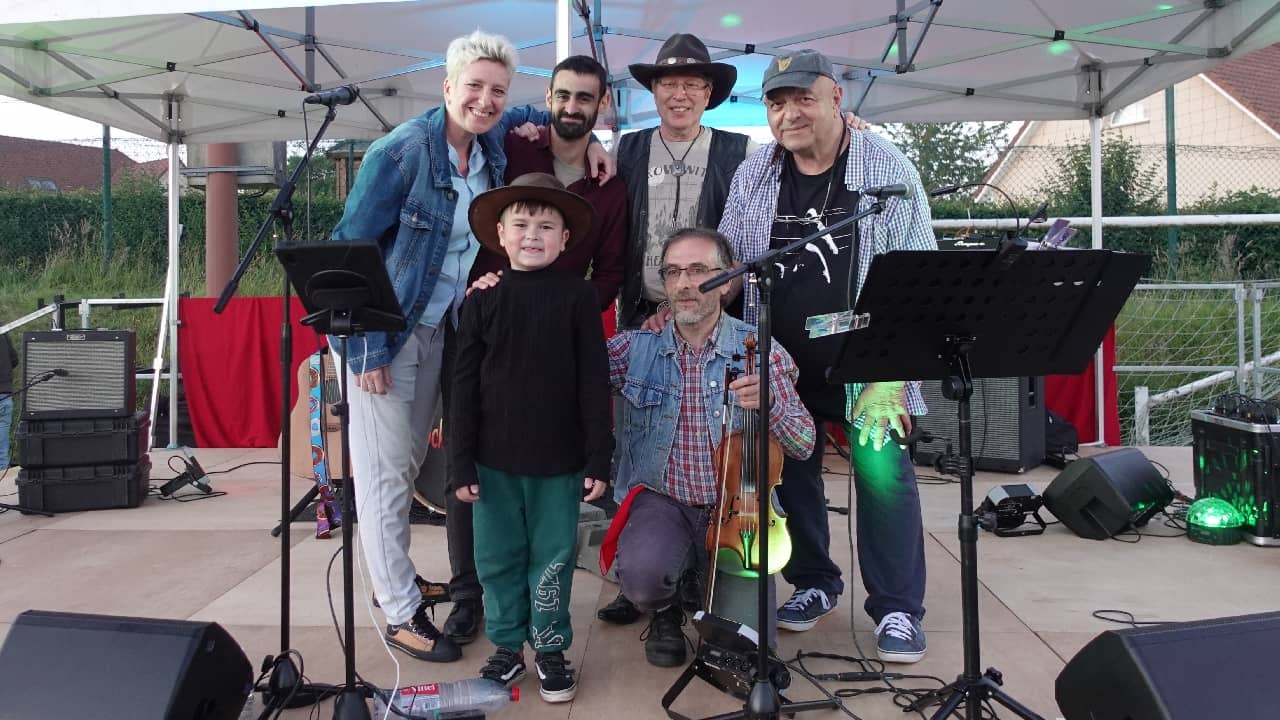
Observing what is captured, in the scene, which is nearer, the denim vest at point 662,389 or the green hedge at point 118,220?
the denim vest at point 662,389

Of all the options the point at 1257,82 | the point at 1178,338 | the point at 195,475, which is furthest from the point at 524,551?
the point at 1257,82

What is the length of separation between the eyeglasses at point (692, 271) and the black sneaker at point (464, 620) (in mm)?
1349

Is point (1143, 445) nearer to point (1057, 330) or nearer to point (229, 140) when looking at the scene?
point (1057, 330)

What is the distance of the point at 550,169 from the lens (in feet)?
11.1

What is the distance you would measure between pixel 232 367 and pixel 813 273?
19.7 feet

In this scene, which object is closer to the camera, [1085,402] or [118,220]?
[1085,402]

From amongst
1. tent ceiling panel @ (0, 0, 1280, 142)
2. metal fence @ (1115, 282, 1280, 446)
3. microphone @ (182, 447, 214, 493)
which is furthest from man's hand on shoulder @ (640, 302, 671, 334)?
metal fence @ (1115, 282, 1280, 446)

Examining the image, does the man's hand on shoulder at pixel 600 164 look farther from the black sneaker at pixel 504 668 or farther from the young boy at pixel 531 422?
the black sneaker at pixel 504 668

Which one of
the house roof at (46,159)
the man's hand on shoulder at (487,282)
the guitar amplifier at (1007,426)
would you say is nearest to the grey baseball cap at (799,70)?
the man's hand on shoulder at (487,282)

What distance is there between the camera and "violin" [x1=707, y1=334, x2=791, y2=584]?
2.74m

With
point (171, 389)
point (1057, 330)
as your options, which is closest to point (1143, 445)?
point (1057, 330)

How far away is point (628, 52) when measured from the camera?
270 inches

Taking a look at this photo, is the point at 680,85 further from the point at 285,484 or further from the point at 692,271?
the point at 285,484

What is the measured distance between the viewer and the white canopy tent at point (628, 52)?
5.98 meters
